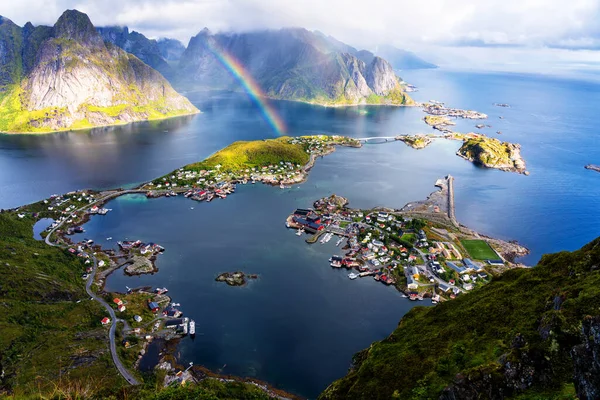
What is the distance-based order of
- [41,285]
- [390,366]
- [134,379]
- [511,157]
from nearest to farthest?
[390,366] → [134,379] → [41,285] → [511,157]

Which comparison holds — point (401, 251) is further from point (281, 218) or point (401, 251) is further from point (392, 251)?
point (281, 218)

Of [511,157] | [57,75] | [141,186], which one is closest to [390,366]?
[141,186]

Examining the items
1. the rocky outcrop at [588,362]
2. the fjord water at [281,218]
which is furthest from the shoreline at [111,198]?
the rocky outcrop at [588,362]

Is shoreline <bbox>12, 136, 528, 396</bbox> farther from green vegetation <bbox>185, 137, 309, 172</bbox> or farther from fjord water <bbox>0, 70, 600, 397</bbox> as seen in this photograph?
green vegetation <bbox>185, 137, 309, 172</bbox>

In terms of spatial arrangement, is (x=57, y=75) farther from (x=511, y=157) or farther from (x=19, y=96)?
(x=511, y=157)

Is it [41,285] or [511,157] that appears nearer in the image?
[41,285]

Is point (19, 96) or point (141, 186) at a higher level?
point (19, 96)
